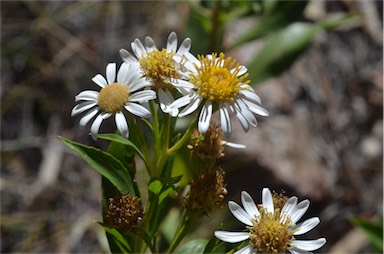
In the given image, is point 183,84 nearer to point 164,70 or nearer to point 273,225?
point 164,70

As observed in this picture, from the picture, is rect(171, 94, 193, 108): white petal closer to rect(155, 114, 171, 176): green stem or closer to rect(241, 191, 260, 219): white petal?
rect(155, 114, 171, 176): green stem

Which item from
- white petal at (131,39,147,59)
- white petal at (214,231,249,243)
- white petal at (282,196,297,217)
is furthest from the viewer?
white petal at (131,39,147,59)

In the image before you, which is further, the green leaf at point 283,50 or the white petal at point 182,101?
the green leaf at point 283,50

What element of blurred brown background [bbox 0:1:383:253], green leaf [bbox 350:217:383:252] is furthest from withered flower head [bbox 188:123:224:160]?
blurred brown background [bbox 0:1:383:253]

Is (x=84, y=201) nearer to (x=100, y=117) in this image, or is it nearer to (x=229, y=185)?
(x=229, y=185)

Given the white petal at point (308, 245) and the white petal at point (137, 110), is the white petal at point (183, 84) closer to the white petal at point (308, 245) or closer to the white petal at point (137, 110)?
the white petal at point (137, 110)

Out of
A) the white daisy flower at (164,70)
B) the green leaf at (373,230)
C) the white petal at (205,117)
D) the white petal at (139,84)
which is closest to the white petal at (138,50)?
the white daisy flower at (164,70)
